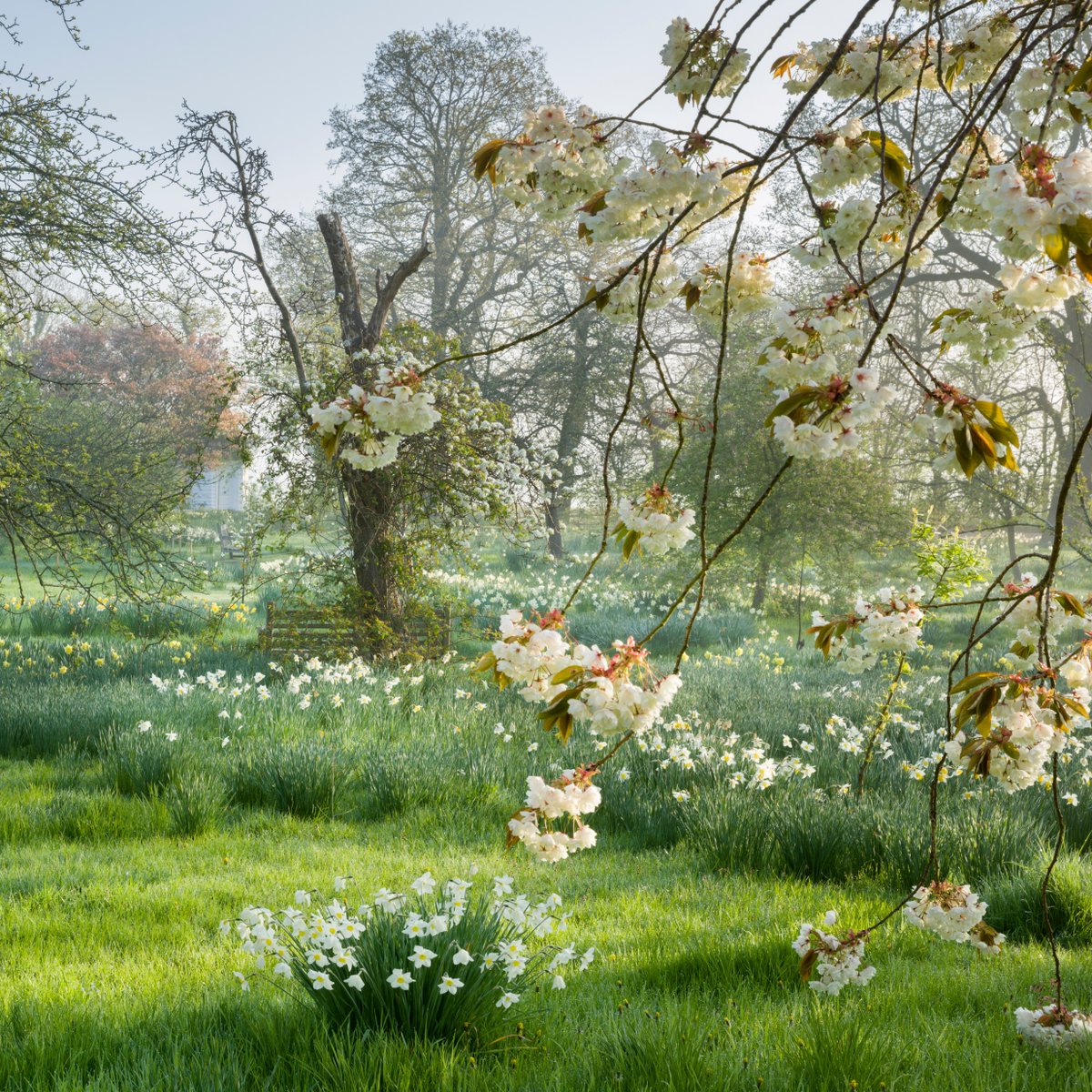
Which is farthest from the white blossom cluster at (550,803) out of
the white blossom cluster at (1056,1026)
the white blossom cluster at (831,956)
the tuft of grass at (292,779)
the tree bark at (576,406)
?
the tree bark at (576,406)

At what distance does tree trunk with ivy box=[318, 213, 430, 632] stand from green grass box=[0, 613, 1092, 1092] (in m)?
1.41

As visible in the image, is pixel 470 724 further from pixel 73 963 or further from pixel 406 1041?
pixel 406 1041

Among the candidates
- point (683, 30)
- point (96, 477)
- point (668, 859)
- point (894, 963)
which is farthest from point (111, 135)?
point (894, 963)

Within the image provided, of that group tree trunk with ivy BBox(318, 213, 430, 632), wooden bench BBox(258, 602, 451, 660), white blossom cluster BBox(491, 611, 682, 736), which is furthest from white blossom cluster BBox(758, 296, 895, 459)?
wooden bench BBox(258, 602, 451, 660)

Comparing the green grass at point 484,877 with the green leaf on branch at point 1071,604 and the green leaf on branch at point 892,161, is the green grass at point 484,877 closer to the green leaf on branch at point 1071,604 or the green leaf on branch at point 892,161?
the green leaf on branch at point 1071,604

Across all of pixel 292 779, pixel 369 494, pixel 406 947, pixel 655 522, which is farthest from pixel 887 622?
pixel 369 494

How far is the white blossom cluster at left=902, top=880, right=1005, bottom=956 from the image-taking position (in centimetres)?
203

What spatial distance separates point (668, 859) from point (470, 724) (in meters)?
2.05

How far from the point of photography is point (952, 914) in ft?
6.67

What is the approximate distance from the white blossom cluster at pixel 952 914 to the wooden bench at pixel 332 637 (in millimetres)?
6137

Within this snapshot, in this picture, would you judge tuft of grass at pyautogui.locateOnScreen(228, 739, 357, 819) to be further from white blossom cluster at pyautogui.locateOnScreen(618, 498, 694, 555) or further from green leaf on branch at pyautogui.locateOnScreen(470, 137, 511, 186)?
green leaf on branch at pyautogui.locateOnScreen(470, 137, 511, 186)

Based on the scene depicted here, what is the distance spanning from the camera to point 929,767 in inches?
197

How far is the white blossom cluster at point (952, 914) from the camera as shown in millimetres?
2028

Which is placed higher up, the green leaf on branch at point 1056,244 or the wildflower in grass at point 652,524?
the green leaf on branch at point 1056,244
